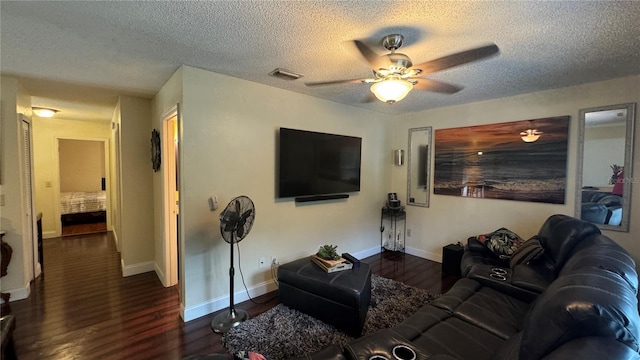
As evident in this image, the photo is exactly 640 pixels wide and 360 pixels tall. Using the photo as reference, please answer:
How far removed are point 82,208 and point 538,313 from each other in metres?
8.49

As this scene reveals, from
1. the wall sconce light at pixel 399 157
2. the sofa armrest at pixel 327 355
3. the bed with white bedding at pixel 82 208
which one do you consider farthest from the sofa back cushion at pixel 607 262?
the bed with white bedding at pixel 82 208

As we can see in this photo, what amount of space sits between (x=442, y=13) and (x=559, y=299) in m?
1.60

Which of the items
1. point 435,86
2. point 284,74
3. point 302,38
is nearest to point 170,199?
point 284,74

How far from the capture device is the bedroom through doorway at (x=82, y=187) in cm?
629

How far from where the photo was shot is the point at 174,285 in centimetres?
337

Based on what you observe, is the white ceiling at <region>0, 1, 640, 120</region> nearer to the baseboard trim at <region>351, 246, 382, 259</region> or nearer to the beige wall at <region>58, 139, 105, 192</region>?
the baseboard trim at <region>351, 246, 382, 259</region>

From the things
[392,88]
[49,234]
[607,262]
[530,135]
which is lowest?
[49,234]

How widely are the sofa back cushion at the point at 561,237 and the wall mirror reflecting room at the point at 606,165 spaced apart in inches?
27.8

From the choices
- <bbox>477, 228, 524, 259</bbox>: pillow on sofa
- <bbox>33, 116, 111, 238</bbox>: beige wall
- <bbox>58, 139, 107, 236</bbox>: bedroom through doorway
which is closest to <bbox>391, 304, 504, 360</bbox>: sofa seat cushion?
<bbox>477, 228, 524, 259</bbox>: pillow on sofa

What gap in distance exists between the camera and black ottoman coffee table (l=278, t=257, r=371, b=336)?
2.29 metres

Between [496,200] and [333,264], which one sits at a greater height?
[496,200]

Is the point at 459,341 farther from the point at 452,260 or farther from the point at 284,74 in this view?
the point at 284,74

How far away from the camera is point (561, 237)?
235 cm

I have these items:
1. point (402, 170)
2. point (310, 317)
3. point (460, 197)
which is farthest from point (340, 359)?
point (402, 170)
